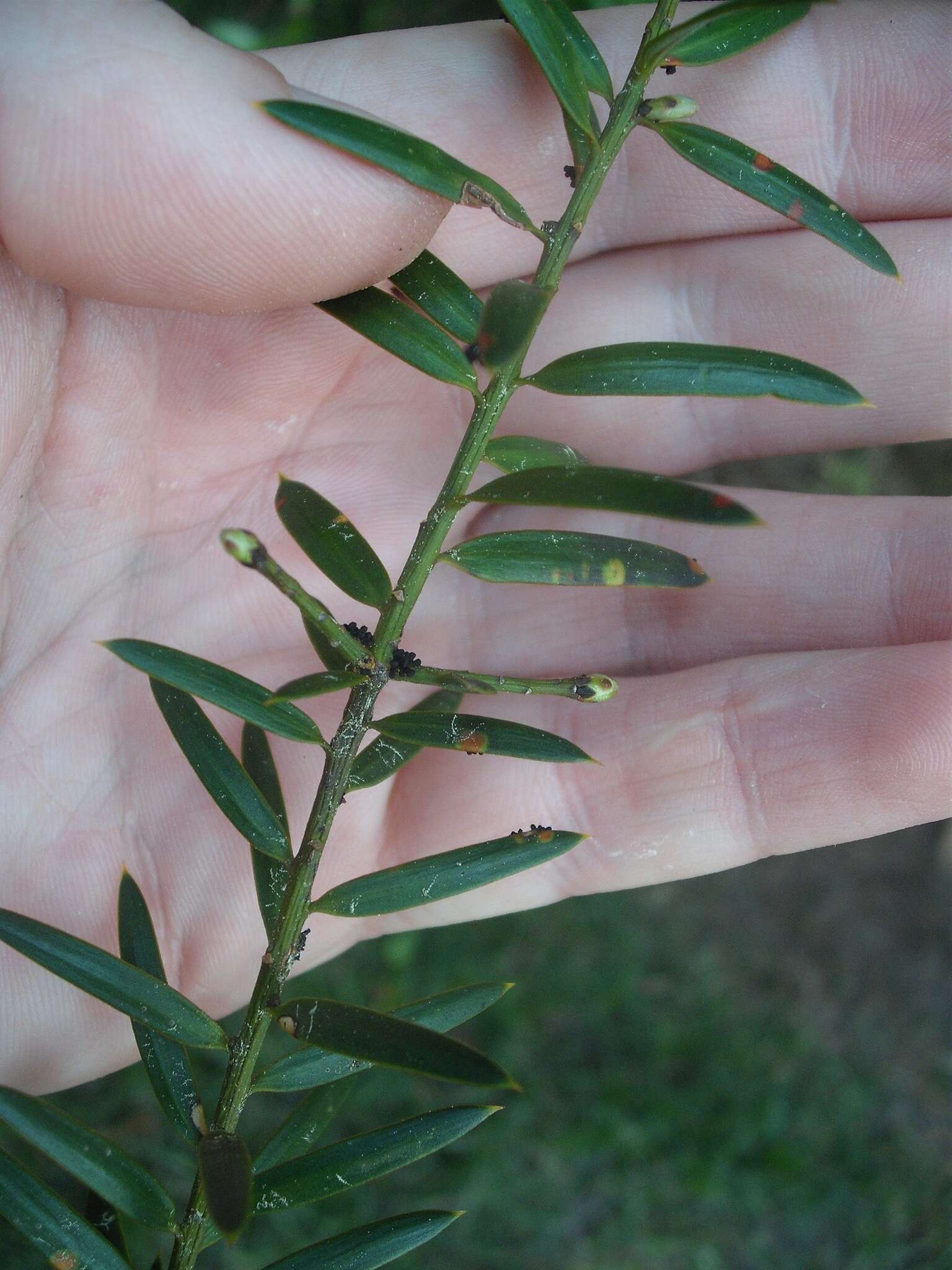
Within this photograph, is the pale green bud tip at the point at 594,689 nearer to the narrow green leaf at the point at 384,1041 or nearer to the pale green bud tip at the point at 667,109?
the narrow green leaf at the point at 384,1041

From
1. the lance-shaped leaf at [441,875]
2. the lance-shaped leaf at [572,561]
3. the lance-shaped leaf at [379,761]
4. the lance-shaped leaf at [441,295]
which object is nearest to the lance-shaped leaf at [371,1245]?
the lance-shaped leaf at [441,875]

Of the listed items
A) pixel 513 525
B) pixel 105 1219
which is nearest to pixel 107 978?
pixel 105 1219

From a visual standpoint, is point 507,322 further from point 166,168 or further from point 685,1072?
point 685,1072

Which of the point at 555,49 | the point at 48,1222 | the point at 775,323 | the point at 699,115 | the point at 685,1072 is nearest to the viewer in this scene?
the point at 48,1222

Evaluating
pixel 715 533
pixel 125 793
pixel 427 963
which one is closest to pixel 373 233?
pixel 715 533

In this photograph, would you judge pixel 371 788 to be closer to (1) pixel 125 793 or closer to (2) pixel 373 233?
(1) pixel 125 793

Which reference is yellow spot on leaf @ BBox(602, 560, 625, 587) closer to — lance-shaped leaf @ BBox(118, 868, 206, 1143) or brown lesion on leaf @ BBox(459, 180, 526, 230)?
brown lesion on leaf @ BBox(459, 180, 526, 230)
